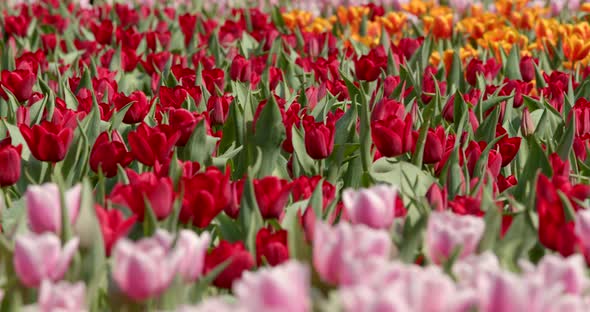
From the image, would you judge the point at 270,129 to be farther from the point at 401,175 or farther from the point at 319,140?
the point at 401,175

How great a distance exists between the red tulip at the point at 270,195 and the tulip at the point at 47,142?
649 mm

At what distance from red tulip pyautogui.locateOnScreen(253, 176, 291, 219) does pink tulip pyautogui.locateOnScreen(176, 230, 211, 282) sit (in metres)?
0.41

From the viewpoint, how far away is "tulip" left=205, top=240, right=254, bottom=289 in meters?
1.67

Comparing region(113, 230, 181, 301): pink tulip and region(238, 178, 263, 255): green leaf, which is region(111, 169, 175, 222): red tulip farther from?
region(113, 230, 181, 301): pink tulip

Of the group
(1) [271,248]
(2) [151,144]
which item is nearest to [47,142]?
(2) [151,144]

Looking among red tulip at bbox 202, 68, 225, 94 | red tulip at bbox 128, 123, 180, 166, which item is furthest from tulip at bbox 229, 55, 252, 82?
red tulip at bbox 128, 123, 180, 166

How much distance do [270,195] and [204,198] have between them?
0.18m

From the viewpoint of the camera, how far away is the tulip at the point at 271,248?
1.75 metres

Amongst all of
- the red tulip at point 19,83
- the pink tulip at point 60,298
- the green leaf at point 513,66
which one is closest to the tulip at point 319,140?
the pink tulip at point 60,298

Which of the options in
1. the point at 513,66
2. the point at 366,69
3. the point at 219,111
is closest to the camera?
the point at 219,111

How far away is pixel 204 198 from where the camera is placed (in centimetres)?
188

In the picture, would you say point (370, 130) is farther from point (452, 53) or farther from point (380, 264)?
point (452, 53)

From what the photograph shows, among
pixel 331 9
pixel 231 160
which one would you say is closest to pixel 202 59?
pixel 231 160

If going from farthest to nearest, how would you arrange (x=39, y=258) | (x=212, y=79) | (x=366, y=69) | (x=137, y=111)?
(x=366, y=69) < (x=212, y=79) < (x=137, y=111) < (x=39, y=258)
